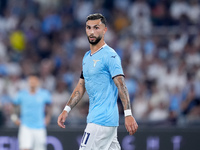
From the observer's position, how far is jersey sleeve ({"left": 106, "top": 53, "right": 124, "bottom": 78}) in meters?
5.48

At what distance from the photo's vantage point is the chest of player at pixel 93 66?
18.6 feet

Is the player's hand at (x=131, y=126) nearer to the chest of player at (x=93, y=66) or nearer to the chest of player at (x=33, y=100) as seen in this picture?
the chest of player at (x=93, y=66)

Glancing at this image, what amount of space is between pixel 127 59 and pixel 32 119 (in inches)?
158

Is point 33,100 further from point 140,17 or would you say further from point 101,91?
point 140,17

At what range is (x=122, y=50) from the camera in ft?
45.5

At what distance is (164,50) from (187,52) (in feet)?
2.51

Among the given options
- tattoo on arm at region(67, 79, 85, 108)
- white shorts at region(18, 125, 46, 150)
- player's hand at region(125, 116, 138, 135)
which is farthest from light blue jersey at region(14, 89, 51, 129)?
player's hand at region(125, 116, 138, 135)

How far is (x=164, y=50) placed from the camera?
13.5 m

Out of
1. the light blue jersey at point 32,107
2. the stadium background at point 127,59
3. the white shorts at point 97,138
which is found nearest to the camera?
the white shorts at point 97,138

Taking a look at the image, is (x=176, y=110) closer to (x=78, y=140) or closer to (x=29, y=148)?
(x=78, y=140)

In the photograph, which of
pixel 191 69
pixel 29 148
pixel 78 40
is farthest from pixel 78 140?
pixel 78 40

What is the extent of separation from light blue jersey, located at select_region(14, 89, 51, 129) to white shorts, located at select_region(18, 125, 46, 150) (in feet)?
0.36

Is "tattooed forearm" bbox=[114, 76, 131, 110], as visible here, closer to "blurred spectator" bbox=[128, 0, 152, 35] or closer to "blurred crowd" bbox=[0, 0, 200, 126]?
"blurred crowd" bbox=[0, 0, 200, 126]

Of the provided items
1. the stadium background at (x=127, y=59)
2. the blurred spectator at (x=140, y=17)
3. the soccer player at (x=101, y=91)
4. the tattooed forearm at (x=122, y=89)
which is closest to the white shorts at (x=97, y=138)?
the soccer player at (x=101, y=91)
